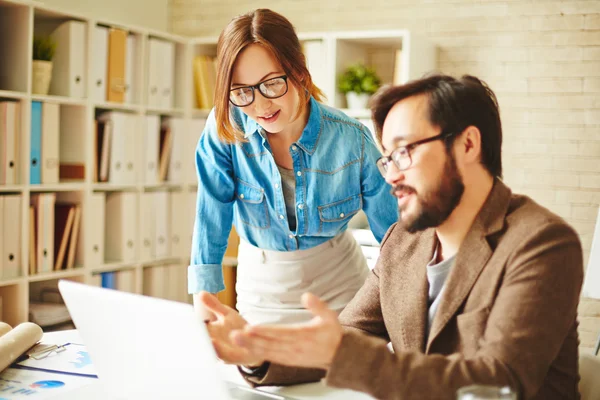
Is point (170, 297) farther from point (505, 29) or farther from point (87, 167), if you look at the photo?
point (505, 29)

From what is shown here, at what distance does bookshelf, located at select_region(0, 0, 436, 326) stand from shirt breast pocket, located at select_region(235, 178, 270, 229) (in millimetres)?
1504

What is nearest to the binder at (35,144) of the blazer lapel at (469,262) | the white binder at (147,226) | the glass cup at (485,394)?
the white binder at (147,226)

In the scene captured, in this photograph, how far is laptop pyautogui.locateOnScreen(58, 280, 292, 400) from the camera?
0.99 m

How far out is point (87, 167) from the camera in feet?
11.4

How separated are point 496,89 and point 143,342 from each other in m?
2.87

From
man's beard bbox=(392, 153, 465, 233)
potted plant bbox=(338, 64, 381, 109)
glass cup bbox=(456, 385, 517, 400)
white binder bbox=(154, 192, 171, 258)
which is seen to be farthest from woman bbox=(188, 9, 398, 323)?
white binder bbox=(154, 192, 171, 258)

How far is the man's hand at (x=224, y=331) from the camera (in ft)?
4.21

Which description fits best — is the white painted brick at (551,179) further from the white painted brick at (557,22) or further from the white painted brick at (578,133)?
the white painted brick at (557,22)

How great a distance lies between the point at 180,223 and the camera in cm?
411

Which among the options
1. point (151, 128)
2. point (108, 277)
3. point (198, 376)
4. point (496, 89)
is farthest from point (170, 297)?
point (198, 376)

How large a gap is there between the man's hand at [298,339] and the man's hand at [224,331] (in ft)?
0.73

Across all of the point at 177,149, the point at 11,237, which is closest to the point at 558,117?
the point at 177,149

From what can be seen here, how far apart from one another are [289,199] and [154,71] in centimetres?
210

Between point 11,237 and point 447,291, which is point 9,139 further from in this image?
point 447,291
